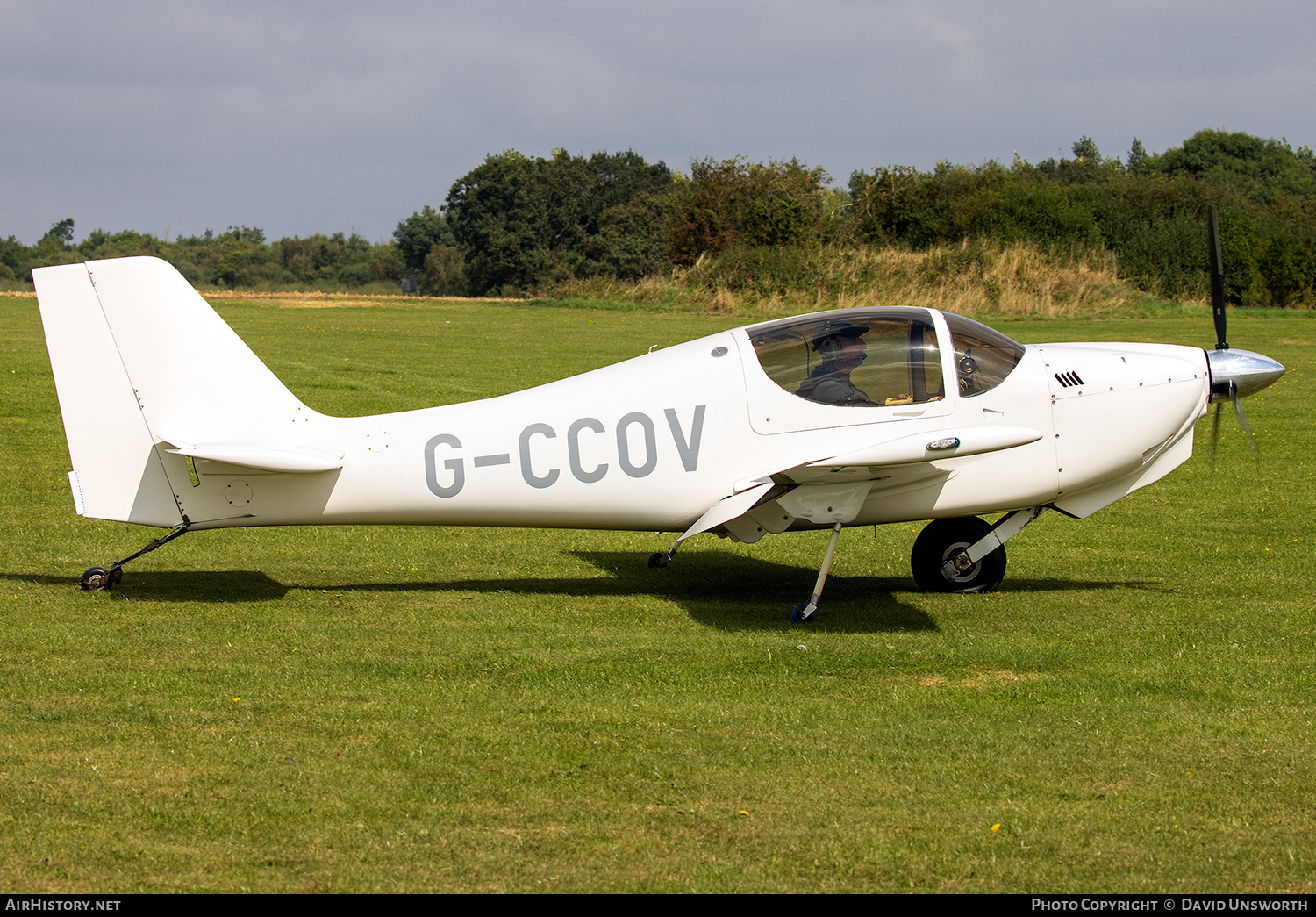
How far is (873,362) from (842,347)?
0.80 ft

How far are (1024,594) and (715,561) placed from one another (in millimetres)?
2782

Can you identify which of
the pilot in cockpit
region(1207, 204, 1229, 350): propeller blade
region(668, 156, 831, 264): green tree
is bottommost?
the pilot in cockpit

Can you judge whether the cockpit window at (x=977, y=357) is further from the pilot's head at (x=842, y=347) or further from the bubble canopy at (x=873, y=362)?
the pilot's head at (x=842, y=347)

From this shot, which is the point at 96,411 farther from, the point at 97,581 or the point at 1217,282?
the point at 1217,282

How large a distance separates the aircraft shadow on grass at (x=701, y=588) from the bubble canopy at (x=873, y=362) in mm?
1587

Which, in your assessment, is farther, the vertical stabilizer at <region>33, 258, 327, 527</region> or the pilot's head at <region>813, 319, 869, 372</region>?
the pilot's head at <region>813, 319, 869, 372</region>

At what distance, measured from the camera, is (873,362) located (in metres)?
8.39

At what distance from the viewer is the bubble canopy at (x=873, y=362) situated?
8375 millimetres

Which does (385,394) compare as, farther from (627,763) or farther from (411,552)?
(627,763)

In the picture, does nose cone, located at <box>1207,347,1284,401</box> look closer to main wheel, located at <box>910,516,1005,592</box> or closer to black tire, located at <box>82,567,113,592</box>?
main wheel, located at <box>910,516,1005,592</box>

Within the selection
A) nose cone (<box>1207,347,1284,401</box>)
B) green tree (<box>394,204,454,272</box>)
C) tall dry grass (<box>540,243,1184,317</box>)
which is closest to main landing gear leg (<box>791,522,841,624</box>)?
nose cone (<box>1207,347,1284,401</box>)

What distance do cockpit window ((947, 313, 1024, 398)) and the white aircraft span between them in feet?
0.05

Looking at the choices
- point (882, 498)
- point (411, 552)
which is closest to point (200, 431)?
point (411, 552)

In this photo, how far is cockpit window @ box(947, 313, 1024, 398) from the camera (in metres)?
8.47
